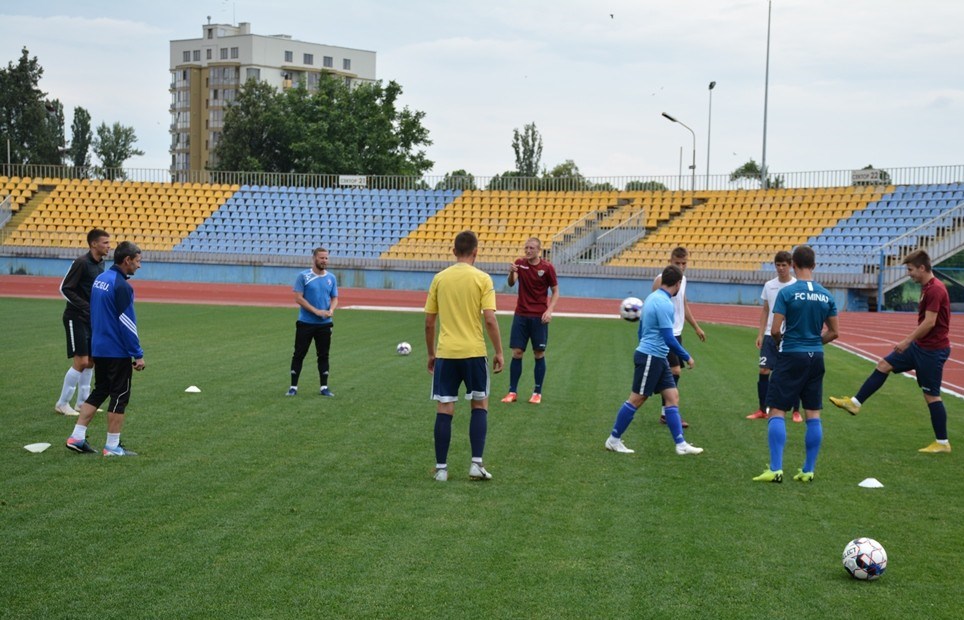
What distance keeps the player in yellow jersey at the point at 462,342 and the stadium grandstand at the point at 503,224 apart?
27656 mm

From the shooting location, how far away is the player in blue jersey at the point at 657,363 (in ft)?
31.5

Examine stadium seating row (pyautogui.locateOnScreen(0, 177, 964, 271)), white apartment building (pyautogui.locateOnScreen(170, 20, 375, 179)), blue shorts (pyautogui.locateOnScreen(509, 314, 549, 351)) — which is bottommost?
blue shorts (pyautogui.locateOnScreen(509, 314, 549, 351))

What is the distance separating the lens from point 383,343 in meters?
20.0

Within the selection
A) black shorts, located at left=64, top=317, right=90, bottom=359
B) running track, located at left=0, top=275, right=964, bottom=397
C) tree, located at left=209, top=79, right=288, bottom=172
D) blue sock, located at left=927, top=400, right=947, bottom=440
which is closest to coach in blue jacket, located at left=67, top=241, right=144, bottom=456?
black shorts, located at left=64, top=317, right=90, bottom=359

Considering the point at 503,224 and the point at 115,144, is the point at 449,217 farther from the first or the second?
the point at 115,144

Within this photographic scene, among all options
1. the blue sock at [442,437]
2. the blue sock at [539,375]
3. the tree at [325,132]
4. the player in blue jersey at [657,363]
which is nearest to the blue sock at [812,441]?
the player in blue jersey at [657,363]

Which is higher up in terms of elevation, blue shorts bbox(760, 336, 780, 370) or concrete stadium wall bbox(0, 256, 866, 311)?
blue shorts bbox(760, 336, 780, 370)

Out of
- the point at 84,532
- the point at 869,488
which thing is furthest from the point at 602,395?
the point at 84,532

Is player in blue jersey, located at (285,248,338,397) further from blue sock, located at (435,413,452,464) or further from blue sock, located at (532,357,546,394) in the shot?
blue sock, located at (435,413,452,464)

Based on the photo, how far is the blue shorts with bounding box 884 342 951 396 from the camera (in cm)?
1003

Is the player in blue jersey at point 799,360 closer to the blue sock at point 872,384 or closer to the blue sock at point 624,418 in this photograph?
the blue sock at point 624,418

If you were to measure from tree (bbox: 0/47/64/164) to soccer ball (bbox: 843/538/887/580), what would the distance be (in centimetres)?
7313

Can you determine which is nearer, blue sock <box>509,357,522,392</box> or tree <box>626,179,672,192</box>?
blue sock <box>509,357,522,392</box>

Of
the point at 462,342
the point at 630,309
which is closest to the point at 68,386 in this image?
the point at 462,342
